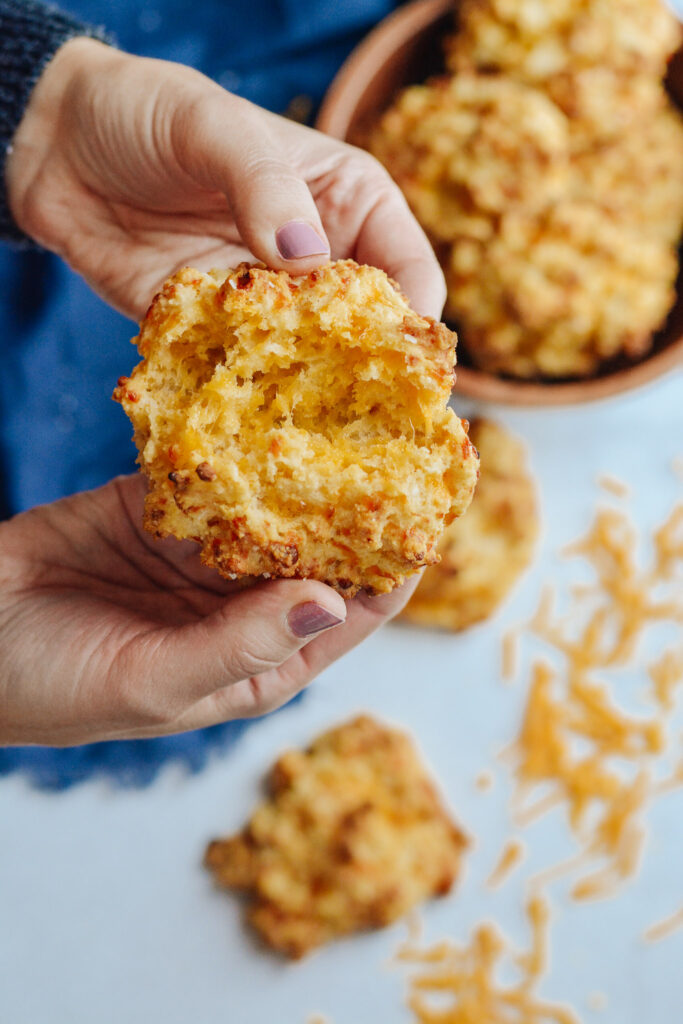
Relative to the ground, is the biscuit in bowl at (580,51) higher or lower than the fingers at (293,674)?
higher

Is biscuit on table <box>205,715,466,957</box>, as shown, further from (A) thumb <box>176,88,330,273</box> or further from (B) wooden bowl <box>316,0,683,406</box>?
(A) thumb <box>176,88,330,273</box>

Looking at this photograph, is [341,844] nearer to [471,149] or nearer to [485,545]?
[485,545]

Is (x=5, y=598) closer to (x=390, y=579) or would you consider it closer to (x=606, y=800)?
(x=390, y=579)

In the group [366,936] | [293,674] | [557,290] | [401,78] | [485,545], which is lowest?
[366,936]

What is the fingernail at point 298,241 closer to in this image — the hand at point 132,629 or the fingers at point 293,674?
the hand at point 132,629

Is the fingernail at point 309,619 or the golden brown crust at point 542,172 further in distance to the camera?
the golden brown crust at point 542,172

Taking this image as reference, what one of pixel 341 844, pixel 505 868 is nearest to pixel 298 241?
pixel 341 844

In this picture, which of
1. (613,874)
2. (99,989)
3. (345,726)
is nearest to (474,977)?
(613,874)

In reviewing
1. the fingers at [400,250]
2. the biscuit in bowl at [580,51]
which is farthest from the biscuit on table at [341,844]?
the biscuit in bowl at [580,51]
